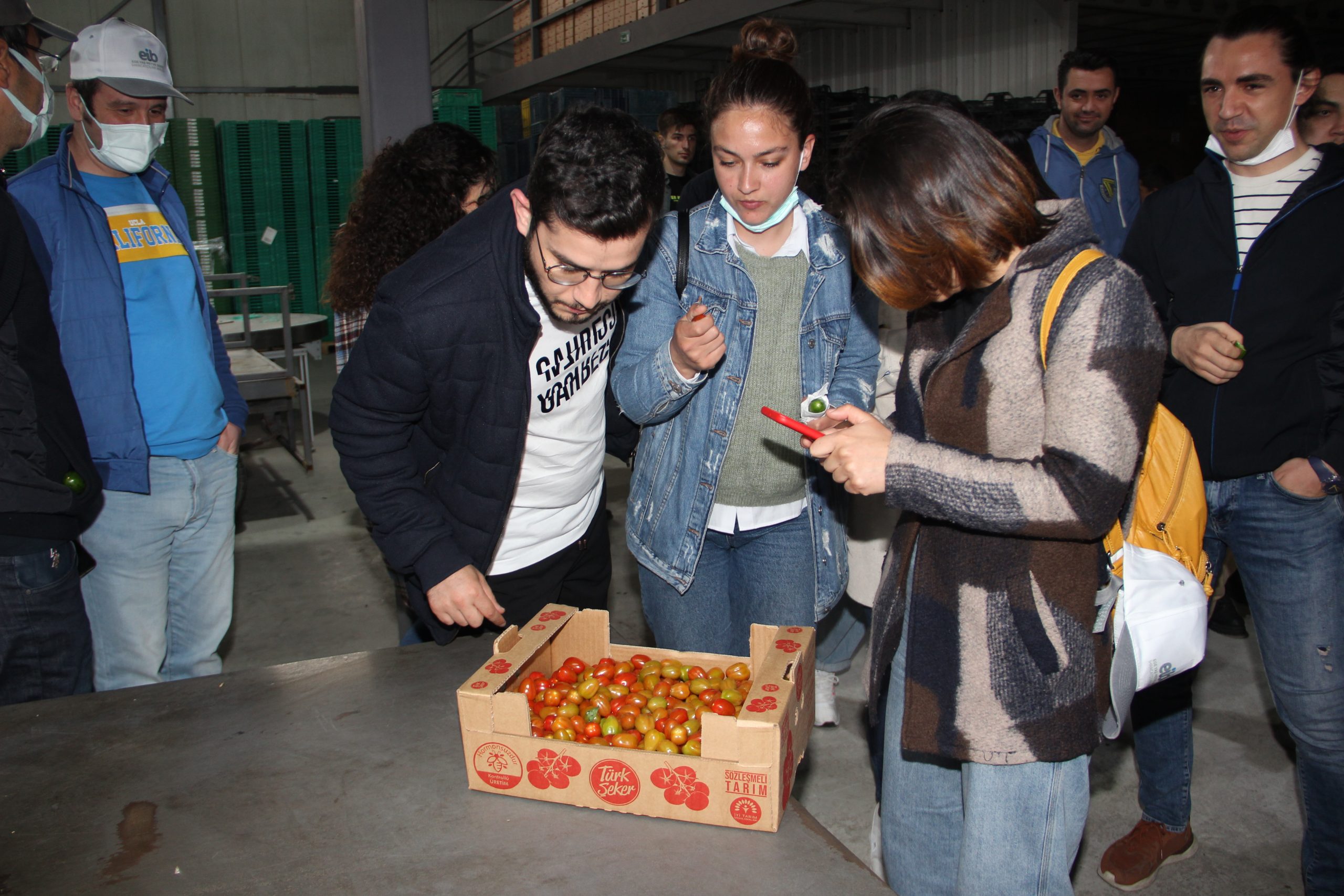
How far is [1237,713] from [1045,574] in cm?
228

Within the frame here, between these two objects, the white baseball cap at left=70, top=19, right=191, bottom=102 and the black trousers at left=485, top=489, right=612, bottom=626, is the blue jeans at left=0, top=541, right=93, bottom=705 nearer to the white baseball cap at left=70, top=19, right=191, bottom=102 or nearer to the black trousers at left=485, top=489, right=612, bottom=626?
the black trousers at left=485, top=489, right=612, bottom=626

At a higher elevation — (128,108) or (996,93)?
(996,93)

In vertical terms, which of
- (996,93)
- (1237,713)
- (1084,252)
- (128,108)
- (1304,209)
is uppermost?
(996,93)

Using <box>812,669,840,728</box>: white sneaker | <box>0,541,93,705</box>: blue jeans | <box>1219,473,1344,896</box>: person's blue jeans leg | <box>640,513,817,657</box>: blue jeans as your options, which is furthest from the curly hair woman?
<box>1219,473,1344,896</box>: person's blue jeans leg

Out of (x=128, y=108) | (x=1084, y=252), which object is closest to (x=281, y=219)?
(x=128, y=108)

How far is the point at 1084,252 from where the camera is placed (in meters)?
1.18

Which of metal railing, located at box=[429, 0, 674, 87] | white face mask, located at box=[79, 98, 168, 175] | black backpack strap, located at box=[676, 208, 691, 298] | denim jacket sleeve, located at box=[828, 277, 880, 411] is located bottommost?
denim jacket sleeve, located at box=[828, 277, 880, 411]

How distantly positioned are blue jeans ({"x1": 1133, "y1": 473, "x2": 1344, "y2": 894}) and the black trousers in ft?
4.15

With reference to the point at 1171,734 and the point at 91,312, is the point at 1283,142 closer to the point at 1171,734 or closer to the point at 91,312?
Answer: the point at 1171,734

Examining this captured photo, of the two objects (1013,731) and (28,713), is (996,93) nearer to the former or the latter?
(1013,731)

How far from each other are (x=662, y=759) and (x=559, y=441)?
75 cm

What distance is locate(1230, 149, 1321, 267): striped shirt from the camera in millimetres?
1933

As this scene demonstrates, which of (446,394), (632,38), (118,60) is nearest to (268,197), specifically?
(632,38)

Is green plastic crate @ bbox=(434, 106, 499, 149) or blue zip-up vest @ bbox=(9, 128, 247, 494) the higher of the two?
green plastic crate @ bbox=(434, 106, 499, 149)
